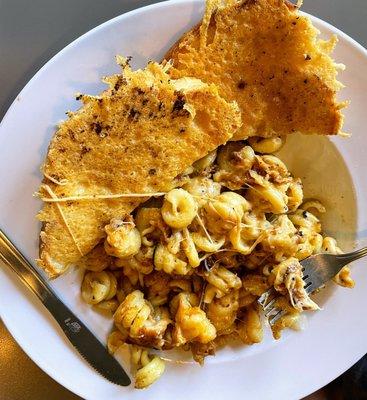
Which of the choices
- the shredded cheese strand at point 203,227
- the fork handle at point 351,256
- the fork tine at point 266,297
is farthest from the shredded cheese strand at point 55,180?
the fork handle at point 351,256

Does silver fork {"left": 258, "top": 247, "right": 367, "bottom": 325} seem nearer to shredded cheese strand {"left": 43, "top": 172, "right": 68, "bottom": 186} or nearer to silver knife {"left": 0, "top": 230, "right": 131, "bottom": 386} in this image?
silver knife {"left": 0, "top": 230, "right": 131, "bottom": 386}

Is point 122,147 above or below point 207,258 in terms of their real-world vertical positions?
above

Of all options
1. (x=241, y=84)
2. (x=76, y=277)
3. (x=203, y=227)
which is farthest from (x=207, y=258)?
(x=241, y=84)

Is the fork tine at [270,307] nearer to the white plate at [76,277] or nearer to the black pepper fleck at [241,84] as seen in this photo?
the white plate at [76,277]

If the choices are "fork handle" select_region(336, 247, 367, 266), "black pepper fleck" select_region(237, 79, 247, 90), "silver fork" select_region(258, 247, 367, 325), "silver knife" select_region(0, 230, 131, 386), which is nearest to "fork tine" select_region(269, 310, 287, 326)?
"silver fork" select_region(258, 247, 367, 325)

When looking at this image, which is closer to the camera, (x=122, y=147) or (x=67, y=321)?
(x=122, y=147)

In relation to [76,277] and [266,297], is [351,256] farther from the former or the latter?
[76,277]

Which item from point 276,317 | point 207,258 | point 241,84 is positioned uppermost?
point 241,84
